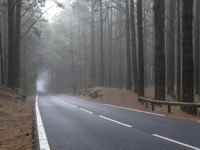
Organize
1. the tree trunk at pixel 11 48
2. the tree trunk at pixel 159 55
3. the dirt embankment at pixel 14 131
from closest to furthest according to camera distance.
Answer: the dirt embankment at pixel 14 131 → the tree trunk at pixel 159 55 → the tree trunk at pixel 11 48

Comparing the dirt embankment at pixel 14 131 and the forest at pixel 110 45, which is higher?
the forest at pixel 110 45

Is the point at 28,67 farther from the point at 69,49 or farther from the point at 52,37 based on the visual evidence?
the point at 52,37

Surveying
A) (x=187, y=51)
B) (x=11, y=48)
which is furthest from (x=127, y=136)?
(x=11, y=48)

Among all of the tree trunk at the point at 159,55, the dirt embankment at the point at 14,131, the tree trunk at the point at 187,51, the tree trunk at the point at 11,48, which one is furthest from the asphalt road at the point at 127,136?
the tree trunk at the point at 11,48

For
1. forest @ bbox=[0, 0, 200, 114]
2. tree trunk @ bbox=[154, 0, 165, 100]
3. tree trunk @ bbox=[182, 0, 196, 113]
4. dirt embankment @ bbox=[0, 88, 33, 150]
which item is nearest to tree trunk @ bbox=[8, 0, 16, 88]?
forest @ bbox=[0, 0, 200, 114]

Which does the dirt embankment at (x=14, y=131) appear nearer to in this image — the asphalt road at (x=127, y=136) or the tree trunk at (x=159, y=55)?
the asphalt road at (x=127, y=136)

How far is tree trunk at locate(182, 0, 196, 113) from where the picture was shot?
20.0 meters

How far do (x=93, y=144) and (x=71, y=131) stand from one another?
3.19 metres

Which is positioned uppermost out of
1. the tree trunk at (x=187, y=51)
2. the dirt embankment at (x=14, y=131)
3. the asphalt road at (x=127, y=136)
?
the tree trunk at (x=187, y=51)

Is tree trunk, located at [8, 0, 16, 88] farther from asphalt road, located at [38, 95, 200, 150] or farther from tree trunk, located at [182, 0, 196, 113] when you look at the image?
asphalt road, located at [38, 95, 200, 150]

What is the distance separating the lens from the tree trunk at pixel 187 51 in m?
20.0

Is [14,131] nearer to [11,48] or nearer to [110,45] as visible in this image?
[11,48]

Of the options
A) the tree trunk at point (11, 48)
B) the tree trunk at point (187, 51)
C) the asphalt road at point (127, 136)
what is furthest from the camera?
the tree trunk at point (11, 48)

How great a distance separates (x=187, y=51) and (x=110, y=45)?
4348 centimetres
